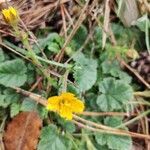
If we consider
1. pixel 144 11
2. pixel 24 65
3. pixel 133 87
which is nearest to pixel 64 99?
pixel 24 65

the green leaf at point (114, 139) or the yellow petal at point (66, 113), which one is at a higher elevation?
the yellow petal at point (66, 113)

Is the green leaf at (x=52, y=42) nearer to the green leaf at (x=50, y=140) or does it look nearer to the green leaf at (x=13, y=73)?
the green leaf at (x=13, y=73)

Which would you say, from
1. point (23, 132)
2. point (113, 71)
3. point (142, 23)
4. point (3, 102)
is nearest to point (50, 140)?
point (23, 132)

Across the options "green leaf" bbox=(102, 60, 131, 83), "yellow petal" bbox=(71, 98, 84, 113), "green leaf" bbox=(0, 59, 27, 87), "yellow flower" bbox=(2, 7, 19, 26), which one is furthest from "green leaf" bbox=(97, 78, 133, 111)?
"yellow flower" bbox=(2, 7, 19, 26)

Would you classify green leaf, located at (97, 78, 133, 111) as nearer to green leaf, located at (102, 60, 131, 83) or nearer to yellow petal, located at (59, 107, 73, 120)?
green leaf, located at (102, 60, 131, 83)

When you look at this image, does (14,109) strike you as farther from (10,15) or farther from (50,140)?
(10,15)

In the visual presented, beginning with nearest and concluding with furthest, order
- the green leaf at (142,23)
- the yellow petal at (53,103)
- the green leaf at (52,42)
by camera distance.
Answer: the yellow petal at (53,103)
the green leaf at (52,42)
the green leaf at (142,23)

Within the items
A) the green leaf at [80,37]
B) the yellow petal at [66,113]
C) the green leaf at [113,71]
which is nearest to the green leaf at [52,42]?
the green leaf at [80,37]

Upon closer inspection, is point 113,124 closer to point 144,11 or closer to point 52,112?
point 52,112
